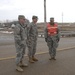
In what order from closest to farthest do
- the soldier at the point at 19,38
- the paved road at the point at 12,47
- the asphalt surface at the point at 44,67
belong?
the asphalt surface at the point at 44,67 → the soldier at the point at 19,38 → the paved road at the point at 12,47

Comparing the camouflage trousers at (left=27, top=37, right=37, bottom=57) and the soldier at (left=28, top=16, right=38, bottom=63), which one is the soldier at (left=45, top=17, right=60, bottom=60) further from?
the camouflage trousers at (left=27, top=37, right=37, bottom=57)

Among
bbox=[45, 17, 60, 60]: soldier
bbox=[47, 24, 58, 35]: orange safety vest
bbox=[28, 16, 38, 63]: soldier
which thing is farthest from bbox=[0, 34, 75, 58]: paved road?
bbox=[47, 24, 58, 35]: orange safety vest

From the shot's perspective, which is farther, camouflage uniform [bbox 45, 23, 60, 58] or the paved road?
the paved road

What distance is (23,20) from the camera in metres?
8.70

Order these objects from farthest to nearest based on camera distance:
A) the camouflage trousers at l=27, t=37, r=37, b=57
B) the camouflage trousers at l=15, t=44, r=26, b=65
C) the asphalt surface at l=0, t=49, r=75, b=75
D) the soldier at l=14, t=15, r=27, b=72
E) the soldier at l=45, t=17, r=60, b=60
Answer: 1. the soldier at l=45, t=17, r=60, b=60
2. the camouflage trousers at l=27, t=37, r=37, b=57
3. the camouflage trousers at l=15, t=44, r=26, b=65
4. the soldier at l=14, t=15, r=27, b=72
5. the asphalt surface at l=0, t=49, r=75, b=75

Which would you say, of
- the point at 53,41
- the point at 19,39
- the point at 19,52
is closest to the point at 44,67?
the point at 19,52

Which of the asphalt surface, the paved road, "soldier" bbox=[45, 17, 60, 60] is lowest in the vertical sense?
the paved road

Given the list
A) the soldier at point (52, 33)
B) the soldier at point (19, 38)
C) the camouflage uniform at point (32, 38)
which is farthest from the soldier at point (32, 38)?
the soldier at point (19, 38)

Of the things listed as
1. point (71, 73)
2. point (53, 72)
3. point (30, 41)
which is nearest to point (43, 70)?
point (53, 72)

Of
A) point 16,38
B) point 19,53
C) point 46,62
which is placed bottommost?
point 46,62

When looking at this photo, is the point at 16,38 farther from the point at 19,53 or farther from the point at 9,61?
the point at 9,61

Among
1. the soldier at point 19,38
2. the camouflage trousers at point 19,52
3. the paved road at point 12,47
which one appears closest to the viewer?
the soldier at point 19,38

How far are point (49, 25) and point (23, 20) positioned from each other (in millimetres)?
2417

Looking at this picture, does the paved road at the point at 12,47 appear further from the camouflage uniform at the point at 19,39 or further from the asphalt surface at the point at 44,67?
the camouflage uniform at the point at 19,39
